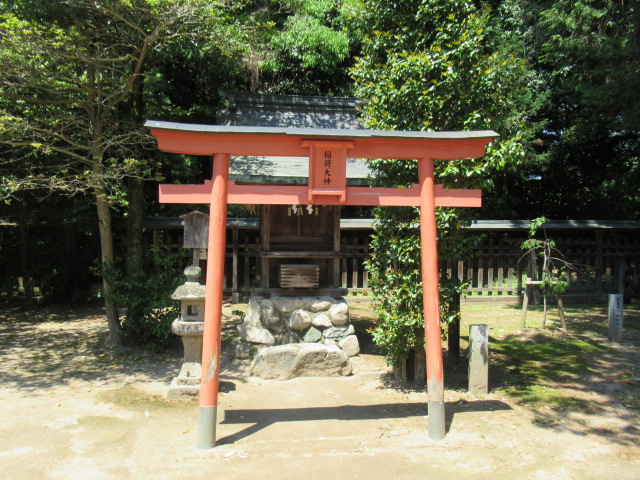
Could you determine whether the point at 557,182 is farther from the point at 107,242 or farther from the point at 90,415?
the point at 90,415

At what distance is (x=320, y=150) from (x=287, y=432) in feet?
9.91

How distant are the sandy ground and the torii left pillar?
0.27 metres

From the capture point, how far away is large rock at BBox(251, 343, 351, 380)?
22.3 ft

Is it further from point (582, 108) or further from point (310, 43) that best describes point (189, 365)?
point (582, 108)

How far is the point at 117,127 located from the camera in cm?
800

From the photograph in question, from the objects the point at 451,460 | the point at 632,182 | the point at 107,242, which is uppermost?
the point at 632,182

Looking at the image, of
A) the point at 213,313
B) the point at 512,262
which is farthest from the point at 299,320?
the point at 512,262

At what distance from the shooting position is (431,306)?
486 centimetres

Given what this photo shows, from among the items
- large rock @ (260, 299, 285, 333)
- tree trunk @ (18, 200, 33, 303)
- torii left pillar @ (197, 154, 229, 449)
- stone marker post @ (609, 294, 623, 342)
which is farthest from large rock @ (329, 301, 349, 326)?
tree trunk @ (18, 200, 33, 303)

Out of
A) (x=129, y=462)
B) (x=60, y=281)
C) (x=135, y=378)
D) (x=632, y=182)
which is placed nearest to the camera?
(x=129, y=462)

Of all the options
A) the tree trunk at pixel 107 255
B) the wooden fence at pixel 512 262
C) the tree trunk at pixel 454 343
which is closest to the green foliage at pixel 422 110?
the tree trunk at pixel 454 343

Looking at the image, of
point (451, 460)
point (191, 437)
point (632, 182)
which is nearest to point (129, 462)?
point (191, 437)

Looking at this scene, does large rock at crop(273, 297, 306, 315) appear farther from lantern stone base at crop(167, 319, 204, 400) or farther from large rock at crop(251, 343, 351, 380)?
lantern stone base at crop(167, 319, 204, 400)

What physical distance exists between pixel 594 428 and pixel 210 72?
13.2 m
